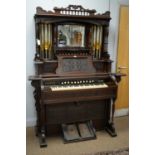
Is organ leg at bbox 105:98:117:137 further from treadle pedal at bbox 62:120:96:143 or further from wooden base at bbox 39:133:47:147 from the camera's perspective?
wooden base at bbox 39:133:47:147

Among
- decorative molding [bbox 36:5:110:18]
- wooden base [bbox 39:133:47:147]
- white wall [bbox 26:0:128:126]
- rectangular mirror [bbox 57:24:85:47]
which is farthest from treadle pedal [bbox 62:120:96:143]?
decorative molding [bbox 36:5:110:18]

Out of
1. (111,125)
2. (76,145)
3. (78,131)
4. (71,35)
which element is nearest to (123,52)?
(71,35)

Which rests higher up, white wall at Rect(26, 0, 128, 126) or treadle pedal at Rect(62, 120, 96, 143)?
white wall at Rect(26, 0, 128, 126)

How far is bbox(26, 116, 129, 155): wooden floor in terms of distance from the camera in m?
2.82

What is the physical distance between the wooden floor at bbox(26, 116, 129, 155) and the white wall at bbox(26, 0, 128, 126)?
1.48 ft

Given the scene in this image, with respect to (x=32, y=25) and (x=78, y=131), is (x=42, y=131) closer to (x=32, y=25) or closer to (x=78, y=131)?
(x=78, y=131)

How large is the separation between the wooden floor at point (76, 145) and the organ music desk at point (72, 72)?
4.2 inches

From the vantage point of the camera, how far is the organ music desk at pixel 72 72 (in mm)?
2984

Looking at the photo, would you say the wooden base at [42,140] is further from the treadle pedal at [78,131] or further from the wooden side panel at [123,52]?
the wooden side panel at [123,52]

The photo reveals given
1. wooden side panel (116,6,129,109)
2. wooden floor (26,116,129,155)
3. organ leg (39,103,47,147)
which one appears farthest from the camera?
wooden side panel (116,6,129,109)

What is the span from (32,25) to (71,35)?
0.65 metres

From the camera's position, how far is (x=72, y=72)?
318 centimetres

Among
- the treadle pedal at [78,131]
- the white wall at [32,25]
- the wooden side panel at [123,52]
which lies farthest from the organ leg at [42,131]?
the wooden side panel at [123,52]
